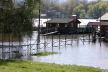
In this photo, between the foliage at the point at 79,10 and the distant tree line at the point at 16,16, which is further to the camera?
the foliage at the point at 79,10

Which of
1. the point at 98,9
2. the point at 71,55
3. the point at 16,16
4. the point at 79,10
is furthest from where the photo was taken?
the point at 79,10

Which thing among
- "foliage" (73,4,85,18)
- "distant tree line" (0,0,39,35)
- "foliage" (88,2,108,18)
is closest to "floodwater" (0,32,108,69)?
"distant tree line" (0,0,39,35)

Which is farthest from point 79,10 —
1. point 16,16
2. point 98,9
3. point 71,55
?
point 16,16

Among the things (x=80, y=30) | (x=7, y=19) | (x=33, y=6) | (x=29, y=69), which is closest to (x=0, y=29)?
(x=7, y=19)

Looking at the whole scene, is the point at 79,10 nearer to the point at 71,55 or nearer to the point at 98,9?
the point at 98,9

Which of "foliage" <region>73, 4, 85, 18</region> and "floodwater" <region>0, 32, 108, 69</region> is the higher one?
"foliage" <region>73, 4, 85, 18</region>

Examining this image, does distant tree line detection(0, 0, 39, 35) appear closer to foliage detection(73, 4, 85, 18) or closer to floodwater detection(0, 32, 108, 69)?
floodwater detection(0, 32, 108, 69)

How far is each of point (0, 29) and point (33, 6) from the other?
13.4ft

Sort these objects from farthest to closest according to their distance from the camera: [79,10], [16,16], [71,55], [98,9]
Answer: [79,10] < [98,9] < [71,55] < [16,16]

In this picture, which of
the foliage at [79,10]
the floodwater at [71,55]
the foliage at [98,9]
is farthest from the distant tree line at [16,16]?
the foliage at [79,10]

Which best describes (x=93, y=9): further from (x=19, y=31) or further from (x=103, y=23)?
(x=19, y=31)

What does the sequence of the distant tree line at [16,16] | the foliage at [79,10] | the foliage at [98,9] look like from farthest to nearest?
1. the foliage at [79,10]
2. the foliage at [98,9]
3. the distant tree line at [16,16]

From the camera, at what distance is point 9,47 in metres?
33.3

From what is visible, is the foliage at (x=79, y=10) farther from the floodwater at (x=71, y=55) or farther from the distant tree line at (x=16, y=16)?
the distant tree line at (x=16, y=16)
